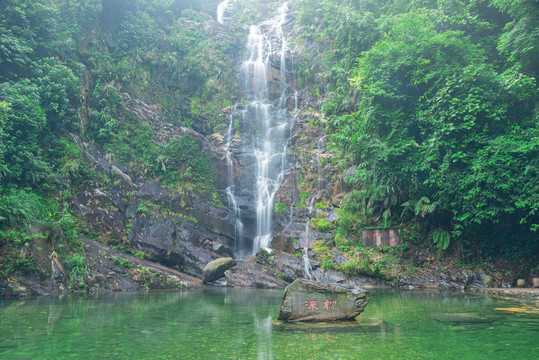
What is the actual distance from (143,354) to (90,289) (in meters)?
9.14

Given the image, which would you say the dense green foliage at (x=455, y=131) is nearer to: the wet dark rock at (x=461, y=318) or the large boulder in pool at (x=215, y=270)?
the wet dark rock at (x=461, y=318)

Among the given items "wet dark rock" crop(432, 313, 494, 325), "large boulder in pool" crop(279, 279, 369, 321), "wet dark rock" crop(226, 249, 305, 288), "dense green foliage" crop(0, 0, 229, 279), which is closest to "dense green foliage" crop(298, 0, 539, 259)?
"wet dark rock" crop(226, 249, 305, 288)

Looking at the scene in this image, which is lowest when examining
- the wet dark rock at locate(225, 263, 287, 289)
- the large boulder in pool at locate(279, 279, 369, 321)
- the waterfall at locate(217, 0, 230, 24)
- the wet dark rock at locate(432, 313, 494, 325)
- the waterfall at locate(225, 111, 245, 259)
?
the wet dark rock at locate(432, 313, 494, 325)

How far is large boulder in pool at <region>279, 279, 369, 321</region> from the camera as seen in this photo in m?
5.88

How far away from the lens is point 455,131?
11.9 metres

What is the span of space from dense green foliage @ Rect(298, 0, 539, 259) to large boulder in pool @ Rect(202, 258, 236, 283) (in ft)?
20.1

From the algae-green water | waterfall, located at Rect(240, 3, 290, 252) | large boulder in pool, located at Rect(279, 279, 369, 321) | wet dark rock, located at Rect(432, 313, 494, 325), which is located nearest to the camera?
the algae-green water

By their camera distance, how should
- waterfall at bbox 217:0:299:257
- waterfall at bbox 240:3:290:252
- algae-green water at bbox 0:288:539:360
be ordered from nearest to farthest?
1. algae-green water at bbox 0:288:539:360
2. waterfall at bbox 217:0:299:257
3. waterfall at bbox 240:3:290:252

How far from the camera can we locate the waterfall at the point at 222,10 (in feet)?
117

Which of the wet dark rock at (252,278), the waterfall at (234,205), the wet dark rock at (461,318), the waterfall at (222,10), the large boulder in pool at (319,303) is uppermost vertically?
the waterfall at (222,10)

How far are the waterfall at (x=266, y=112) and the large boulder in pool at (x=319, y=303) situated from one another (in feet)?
42.7

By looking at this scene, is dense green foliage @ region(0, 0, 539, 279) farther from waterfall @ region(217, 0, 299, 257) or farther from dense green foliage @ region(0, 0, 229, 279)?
waterfall @ region(217, 0, 299, 257)

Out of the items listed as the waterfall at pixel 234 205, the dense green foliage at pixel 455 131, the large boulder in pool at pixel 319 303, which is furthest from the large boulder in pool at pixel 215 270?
the large boulder in pool at pixel 319 303

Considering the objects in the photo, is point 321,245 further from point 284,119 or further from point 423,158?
point 284,119
